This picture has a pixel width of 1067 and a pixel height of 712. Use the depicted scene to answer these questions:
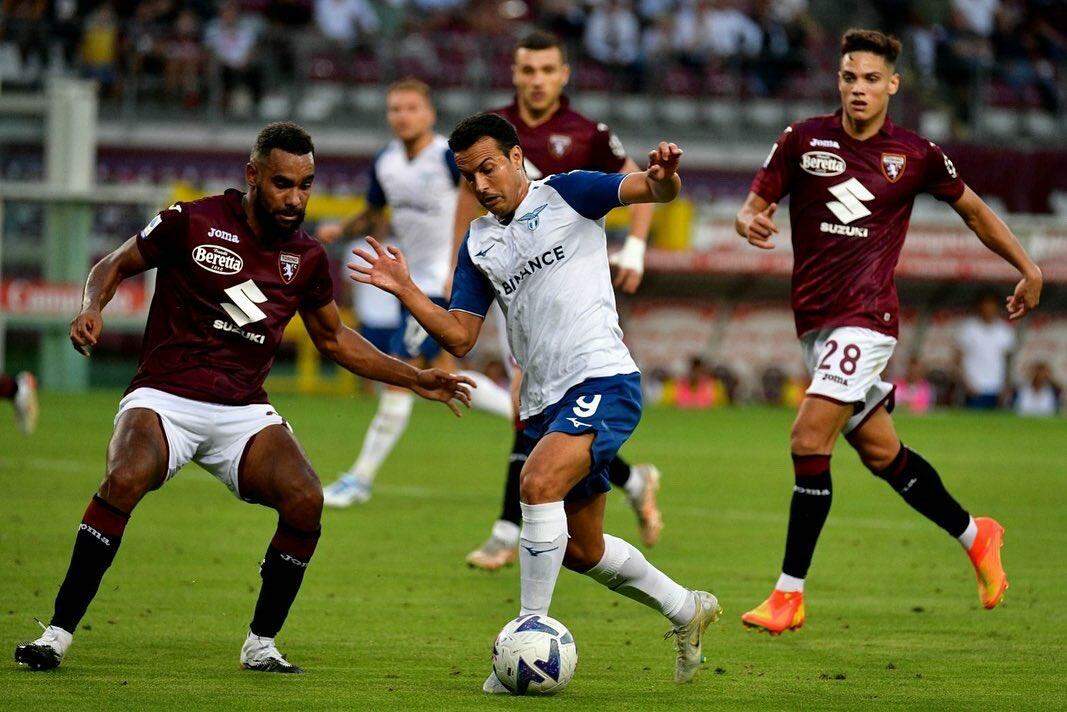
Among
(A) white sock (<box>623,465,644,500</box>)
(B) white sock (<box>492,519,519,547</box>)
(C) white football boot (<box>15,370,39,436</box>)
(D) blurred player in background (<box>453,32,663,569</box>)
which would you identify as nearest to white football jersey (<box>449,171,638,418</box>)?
(D) blurred player in background (<box>453,32,663,569</box>)

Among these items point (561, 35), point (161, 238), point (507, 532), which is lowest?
point (507, 532)

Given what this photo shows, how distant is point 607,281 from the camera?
6363mm

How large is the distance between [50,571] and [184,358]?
240 cm

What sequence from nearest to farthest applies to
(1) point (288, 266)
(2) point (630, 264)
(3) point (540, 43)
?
(1) point (288, 266)
(2) point (630, 264)
(3) point (540, 43)

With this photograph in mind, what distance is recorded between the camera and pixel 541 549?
19.1 feet

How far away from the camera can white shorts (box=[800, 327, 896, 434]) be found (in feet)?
23.9

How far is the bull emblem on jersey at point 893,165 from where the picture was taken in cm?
746

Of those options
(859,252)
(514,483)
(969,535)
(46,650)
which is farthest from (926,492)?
(46,650)

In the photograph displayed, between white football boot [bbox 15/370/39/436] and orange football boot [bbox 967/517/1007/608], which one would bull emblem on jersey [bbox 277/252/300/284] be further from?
white football boot [bbox 15/370/39/436]

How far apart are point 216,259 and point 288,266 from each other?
279mm

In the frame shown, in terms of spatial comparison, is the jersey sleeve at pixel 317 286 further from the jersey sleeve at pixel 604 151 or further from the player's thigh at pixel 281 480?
the jersey sleeve at pixel 604 151

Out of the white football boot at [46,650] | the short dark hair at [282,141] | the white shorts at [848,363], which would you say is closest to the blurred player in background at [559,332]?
the short dark hair at [282,141]

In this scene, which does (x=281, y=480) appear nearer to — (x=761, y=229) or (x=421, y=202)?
(x=761, y=229)

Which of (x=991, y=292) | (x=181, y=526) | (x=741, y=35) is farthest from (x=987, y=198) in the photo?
(x=181, y=526)
